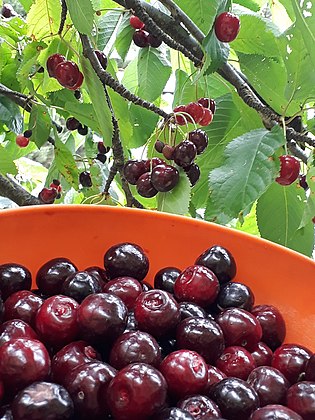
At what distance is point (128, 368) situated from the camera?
0.48m

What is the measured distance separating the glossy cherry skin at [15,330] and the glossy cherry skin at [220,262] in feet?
0.69

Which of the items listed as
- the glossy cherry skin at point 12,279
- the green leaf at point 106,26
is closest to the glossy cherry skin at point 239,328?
the glossy cherry skin at point 12,279

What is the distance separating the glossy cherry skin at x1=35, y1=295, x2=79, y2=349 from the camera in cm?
56

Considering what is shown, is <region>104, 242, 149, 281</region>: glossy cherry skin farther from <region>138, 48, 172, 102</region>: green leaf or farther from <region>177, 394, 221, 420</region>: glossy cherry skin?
<region>138, 48, 172, 102</region>: green leaf

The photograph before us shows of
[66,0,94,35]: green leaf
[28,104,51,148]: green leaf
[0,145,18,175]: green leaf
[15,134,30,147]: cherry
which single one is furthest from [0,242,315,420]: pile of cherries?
[15,134,30,147]: cherry

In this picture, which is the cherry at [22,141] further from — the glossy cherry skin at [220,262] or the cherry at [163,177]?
the glossy cherry skin at [220,262]

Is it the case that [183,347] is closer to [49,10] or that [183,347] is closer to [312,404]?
[312,404]

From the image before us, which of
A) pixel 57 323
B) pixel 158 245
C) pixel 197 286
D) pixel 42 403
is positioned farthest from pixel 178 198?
pixel 42 403

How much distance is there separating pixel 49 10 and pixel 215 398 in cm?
69

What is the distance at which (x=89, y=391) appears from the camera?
1.54ft

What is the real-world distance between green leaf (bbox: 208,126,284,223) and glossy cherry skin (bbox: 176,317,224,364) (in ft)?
0.99

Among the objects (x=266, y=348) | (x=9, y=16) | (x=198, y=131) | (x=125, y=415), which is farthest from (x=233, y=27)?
(x=9, y=16)

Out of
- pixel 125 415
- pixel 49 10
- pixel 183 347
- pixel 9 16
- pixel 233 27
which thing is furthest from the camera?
pixel 9 16

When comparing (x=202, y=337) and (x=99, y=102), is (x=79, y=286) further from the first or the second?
(x=99, y=102)
